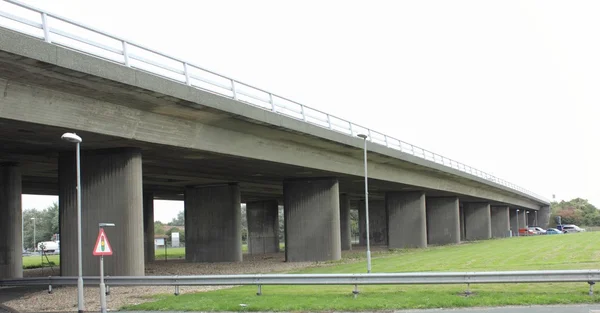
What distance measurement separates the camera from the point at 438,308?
1728 cm

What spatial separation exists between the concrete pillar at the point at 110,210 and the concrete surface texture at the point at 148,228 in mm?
30838

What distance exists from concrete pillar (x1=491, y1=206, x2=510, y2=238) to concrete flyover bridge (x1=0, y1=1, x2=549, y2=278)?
5228 centimetres

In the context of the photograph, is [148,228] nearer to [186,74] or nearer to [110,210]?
[110,210]

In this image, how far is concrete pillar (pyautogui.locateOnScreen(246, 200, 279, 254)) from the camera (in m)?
70.2

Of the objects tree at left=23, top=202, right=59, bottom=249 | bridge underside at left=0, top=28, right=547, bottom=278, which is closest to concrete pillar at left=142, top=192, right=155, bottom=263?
bridge underside at left=0, top=28, right=547, bottom=278

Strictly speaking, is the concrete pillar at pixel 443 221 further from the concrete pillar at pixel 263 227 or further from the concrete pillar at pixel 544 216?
the concrete pillar at pixel 544 216

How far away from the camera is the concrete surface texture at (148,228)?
2255 inches

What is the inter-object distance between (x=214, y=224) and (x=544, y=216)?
4601 inches

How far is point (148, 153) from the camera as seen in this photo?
92.5 feet

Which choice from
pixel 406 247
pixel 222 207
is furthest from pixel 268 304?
pixel 406 247

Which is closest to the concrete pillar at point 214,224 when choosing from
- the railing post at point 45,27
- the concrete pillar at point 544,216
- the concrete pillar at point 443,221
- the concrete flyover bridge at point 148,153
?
the concrete flyover bridge at point 148,153

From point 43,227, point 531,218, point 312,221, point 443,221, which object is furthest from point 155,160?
point 43,227

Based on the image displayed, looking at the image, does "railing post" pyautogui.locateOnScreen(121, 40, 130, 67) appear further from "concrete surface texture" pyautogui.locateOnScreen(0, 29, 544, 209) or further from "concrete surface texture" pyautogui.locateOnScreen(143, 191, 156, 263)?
"concrete surface texture" pyautogui.locateOnScreen(143, 191, 156, 263)

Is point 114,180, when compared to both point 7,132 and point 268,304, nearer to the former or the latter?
point 7,132
